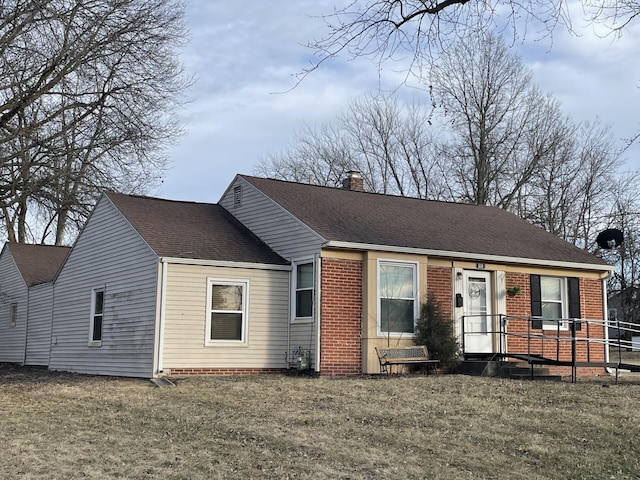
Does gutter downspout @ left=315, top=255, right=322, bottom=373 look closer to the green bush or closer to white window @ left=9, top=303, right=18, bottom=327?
the green bush

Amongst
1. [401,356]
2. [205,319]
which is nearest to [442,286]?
[401,356]

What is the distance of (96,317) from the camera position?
18891 millimetres

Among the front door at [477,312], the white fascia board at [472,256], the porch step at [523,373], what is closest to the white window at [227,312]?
the white fascia board at [472,256]

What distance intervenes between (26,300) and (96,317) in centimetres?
727

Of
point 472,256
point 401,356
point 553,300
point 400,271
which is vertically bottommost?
point 401,356

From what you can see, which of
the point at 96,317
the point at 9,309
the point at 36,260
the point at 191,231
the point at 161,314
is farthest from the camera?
the point at 36,260

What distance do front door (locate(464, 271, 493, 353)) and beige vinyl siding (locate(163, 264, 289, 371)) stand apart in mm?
4298

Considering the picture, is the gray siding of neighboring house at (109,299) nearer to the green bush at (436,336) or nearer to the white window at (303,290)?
the white window at (303,290)

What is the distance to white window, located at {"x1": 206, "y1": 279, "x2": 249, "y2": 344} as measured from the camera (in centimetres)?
1652

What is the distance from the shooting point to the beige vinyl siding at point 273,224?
666 inches

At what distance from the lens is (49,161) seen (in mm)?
17844

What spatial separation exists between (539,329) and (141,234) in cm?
974

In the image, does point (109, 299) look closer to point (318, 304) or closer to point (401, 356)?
point (318, 304)

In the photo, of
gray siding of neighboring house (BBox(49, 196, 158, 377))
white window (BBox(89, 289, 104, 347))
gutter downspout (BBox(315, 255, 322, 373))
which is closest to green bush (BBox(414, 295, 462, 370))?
gutter downspout (BBox(315, 255, 322, 373))
